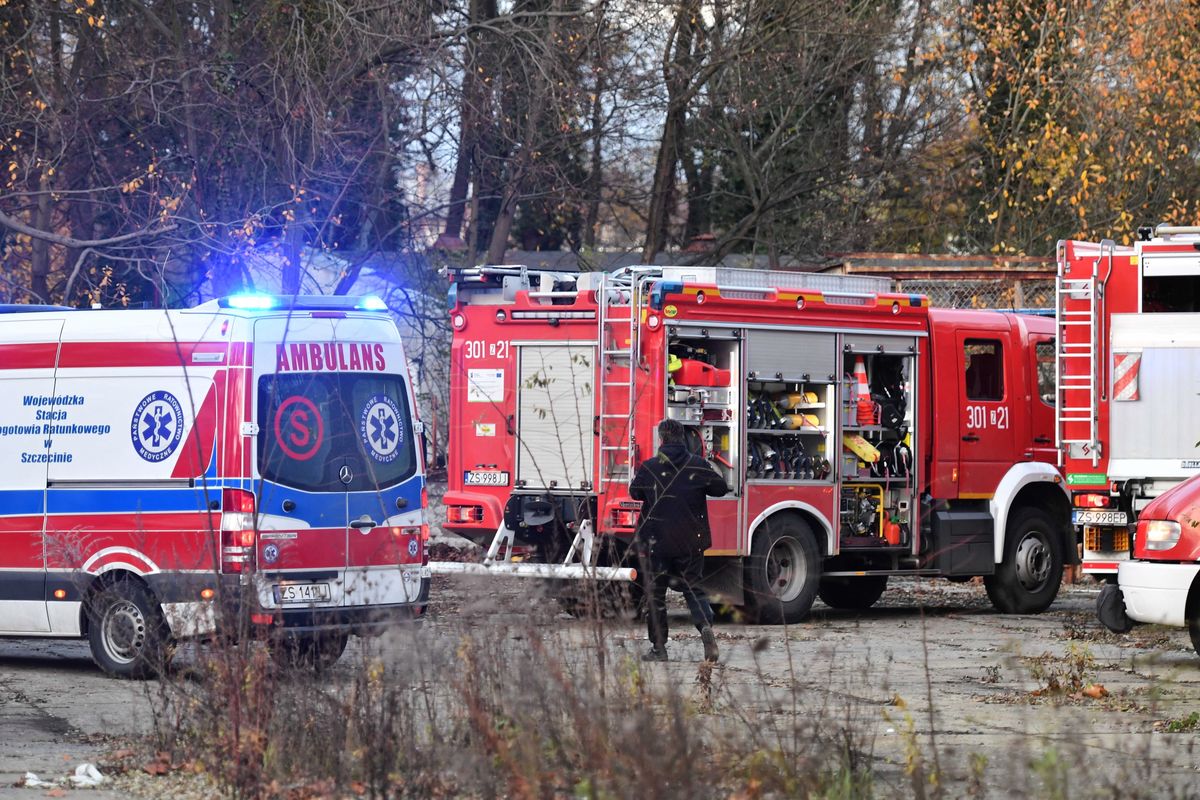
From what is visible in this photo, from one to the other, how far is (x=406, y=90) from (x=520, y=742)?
16.1 m

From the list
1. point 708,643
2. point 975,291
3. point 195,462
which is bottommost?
point 708,643

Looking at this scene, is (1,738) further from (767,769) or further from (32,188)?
(32,188)

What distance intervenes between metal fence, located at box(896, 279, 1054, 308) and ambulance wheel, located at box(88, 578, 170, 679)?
13390 mm

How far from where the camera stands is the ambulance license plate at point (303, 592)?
11.5 meters

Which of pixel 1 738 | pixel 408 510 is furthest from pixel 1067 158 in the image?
pixel 1 738

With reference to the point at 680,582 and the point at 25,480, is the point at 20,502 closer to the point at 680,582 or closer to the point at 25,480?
the point at 25,480

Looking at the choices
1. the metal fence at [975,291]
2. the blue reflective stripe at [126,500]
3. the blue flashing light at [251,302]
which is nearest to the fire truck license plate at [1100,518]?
the blue flashing light at [251,302]

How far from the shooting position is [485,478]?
15391mm

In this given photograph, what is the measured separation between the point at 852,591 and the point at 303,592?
7.67m

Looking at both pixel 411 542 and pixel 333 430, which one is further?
pixel 411 542

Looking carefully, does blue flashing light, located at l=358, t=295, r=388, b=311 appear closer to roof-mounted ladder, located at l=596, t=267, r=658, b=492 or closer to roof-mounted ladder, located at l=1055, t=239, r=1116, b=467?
roof-mounted ladder, located at l=596, t=267, r=658, b=492

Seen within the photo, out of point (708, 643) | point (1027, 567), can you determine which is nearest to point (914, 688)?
point (708, 643)

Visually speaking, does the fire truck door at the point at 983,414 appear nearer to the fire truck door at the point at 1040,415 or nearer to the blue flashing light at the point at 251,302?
the fire truck door at the point at 1040,415

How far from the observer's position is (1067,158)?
29.8 m
